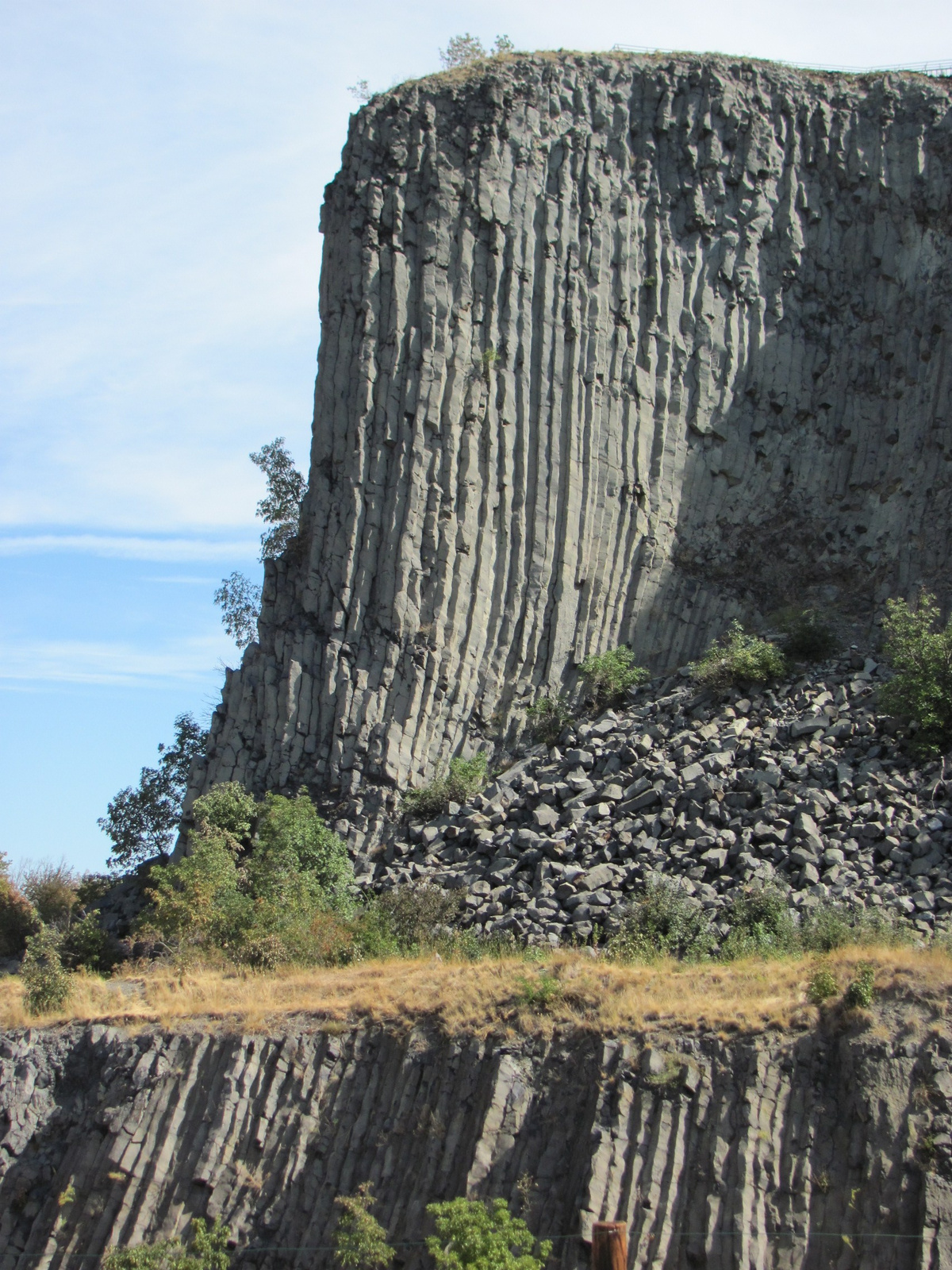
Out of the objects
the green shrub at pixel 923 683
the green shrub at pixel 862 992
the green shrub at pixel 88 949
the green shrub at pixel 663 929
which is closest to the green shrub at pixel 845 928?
the green shrub at pixel 663 929

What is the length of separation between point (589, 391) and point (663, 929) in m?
12.6

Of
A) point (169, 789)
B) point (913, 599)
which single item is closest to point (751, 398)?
point (913, 599)

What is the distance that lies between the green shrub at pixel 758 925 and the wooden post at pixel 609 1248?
5.21m

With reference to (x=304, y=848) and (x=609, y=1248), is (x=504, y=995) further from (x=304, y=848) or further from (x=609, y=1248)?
(x=304, y=848)

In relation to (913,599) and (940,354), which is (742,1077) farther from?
(940,354)

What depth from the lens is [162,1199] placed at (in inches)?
551

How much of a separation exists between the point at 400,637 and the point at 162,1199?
11861 millimetres

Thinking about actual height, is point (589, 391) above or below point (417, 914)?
above

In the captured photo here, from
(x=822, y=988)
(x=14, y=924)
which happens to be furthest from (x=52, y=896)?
(x=822, y=988)

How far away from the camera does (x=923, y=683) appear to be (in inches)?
797

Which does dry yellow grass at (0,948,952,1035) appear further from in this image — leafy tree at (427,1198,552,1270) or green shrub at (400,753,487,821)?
green shrub at (400,753,487,821)

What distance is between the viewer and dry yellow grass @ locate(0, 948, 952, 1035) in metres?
13.1

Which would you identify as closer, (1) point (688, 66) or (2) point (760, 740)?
(2) point (760, 740)

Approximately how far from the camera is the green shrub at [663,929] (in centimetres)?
1616
